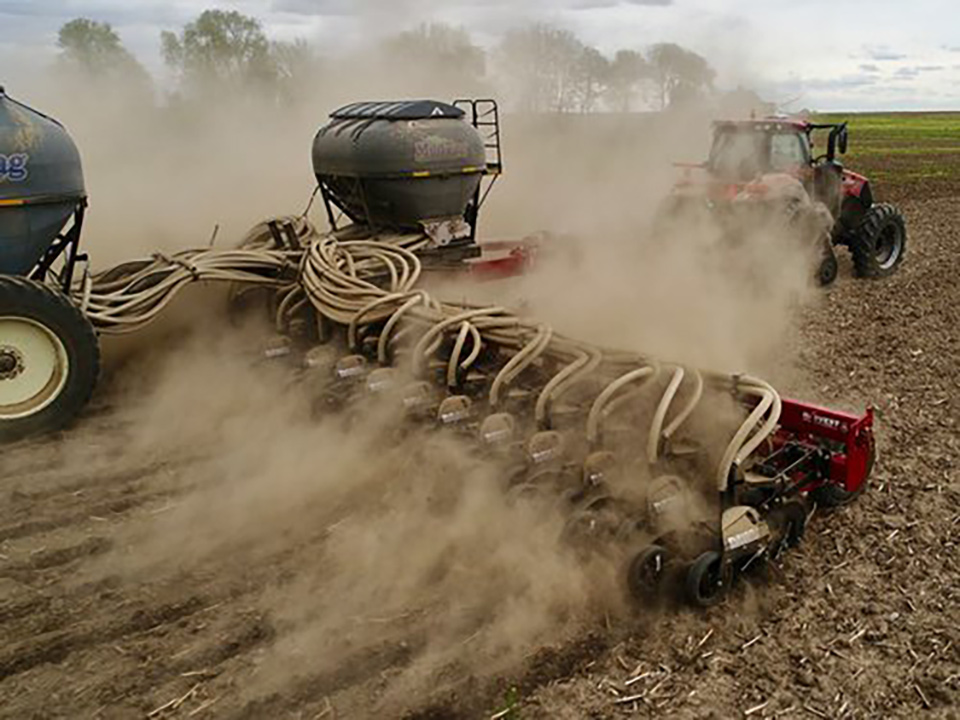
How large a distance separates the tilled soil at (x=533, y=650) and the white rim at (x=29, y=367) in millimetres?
434

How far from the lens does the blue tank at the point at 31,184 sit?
5008 mm

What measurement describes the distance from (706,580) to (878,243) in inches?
304

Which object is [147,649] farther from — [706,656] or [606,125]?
[606,125]

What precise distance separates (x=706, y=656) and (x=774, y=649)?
275 millimetres

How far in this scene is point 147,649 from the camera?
3242 mm

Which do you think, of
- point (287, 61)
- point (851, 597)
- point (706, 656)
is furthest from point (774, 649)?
point (287, 61)

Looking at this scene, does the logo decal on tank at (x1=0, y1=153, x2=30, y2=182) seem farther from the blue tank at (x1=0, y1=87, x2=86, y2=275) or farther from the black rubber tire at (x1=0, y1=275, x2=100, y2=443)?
the black rubber tire at (x1=0, y1=275, x2=100, y2=443)

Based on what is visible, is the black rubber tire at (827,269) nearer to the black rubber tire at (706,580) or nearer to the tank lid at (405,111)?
the tank lid at (405,111)

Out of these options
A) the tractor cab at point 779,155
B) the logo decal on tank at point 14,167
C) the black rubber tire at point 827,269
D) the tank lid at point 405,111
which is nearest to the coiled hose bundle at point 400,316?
the logo decal on tank at point 14,167

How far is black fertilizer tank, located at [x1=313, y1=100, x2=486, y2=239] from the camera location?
277 inches

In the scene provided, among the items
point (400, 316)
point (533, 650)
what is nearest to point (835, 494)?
point (533, 650)

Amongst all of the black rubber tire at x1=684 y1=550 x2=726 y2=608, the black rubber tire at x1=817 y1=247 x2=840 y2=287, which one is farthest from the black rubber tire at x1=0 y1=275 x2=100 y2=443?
the black rubber tire at x1=817 y1=247 x2=840 y2=287

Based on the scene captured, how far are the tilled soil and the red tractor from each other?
15.5ft

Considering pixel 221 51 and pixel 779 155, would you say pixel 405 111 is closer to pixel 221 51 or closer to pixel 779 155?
pixel 779 155
